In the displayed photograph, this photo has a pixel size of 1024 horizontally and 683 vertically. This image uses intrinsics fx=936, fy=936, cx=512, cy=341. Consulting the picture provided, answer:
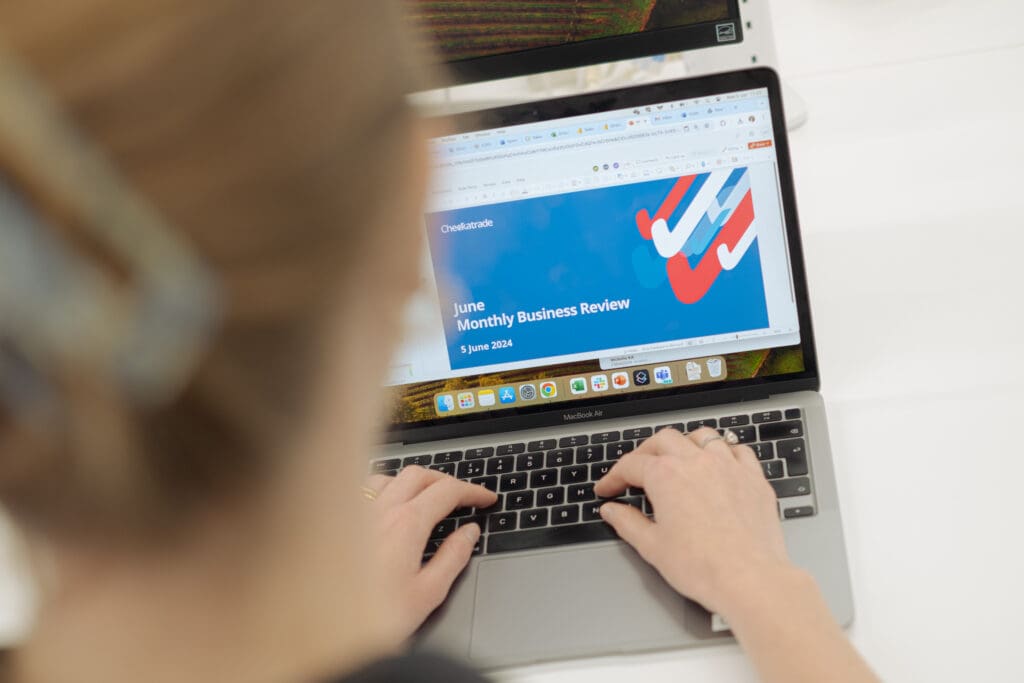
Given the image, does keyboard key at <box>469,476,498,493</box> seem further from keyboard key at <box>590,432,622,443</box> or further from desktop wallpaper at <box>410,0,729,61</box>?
desktop wallpaper at <box>410,0,729,61</box>

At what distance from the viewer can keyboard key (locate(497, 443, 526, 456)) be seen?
0.82m

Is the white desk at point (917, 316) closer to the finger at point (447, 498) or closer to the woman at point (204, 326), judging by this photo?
the finger at point (447, 498)

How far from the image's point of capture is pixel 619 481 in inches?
Result: 29.4

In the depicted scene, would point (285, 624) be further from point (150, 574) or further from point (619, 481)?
point (619, 481)

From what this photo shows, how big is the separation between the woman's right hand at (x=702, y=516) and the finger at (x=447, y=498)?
9 cm

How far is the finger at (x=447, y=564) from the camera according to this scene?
0.69m

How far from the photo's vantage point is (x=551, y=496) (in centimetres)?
77

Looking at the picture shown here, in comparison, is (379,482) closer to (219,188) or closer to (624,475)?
(624,475)

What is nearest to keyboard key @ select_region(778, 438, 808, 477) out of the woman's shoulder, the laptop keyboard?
the laptop keyboard

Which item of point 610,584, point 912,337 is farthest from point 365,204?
point 912,337

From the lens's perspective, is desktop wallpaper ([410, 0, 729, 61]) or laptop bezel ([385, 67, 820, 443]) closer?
A: laptop bezel ([385, 67, 820, 443])

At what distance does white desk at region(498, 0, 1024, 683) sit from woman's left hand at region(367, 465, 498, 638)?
0.09 meters

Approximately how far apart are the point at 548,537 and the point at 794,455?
205mm

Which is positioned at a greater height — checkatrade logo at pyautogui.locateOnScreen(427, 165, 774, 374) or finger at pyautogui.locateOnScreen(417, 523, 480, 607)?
checkatrade logo at pyautogui.locateOnScreen(427, 165, 774, 374)
